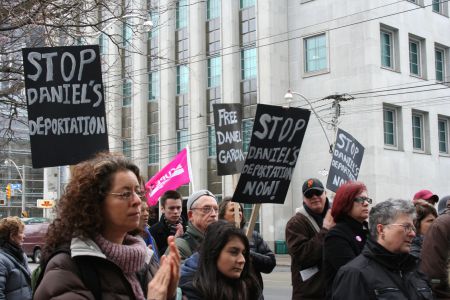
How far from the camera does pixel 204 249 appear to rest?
166 inches

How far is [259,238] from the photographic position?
6.31 m

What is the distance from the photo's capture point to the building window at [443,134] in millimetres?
34250

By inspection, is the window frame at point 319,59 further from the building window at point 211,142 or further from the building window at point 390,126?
the building window at point 211,142

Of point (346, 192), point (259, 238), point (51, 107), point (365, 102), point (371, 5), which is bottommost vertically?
point (259, 238)

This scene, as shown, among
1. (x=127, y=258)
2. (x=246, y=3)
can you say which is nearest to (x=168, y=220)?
(x=127, y=258)

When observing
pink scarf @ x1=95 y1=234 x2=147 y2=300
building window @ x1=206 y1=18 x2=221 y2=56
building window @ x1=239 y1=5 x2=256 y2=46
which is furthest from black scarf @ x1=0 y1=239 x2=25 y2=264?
building window @ x1=206 y1=18 x2=221 y2=56

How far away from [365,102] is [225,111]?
70.7 feet

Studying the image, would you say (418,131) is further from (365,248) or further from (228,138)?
(365,248)

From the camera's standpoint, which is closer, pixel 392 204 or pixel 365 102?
pixel 392 204

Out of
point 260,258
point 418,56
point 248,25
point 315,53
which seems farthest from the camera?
point 248,25

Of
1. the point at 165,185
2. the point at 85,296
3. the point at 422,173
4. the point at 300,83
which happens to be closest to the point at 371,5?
the point at 300,83

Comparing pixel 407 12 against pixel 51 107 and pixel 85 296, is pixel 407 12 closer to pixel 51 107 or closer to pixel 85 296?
pixel 51 107

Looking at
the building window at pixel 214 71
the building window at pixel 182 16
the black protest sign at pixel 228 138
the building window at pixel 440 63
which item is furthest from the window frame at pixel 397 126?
the black protest sign at pixel 228 138

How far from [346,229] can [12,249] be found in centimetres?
342
